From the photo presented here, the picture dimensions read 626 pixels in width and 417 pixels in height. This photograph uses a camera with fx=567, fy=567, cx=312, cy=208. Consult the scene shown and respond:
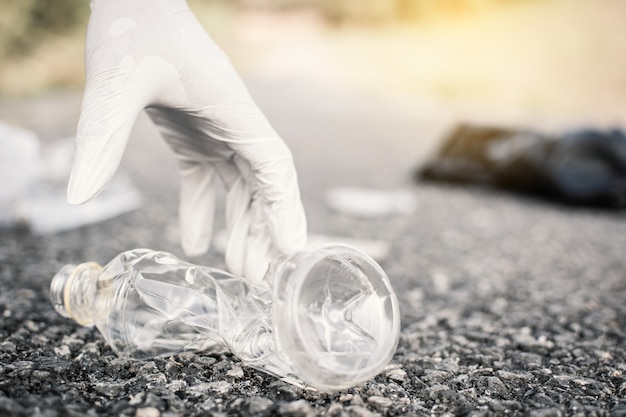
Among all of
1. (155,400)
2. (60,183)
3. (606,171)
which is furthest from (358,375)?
(606,171)

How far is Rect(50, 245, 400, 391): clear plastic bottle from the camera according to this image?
1295mm

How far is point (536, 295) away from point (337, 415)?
69.7 inches

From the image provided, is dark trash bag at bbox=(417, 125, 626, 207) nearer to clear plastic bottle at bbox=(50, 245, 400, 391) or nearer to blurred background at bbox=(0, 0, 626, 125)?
clear plastic bottle at bbox=(50, 245, 400, 391)

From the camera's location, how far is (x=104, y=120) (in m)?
1.36

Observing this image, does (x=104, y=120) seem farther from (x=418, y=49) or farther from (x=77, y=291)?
(x=418, y=49)

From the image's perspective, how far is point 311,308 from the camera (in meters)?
1.34

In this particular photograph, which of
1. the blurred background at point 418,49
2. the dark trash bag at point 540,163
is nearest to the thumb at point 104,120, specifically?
the dark trash bag at point 540,163

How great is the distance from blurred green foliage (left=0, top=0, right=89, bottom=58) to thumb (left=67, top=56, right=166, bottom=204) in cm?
1261

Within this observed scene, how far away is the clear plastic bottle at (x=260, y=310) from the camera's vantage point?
51.0 inches

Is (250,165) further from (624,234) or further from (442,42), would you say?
(442,42)

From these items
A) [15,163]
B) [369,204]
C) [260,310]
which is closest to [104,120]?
[260,310]

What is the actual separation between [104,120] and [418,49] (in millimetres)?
12441

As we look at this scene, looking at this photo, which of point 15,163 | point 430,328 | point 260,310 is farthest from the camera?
point 15,163

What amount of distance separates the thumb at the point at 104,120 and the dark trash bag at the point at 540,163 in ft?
14.9
